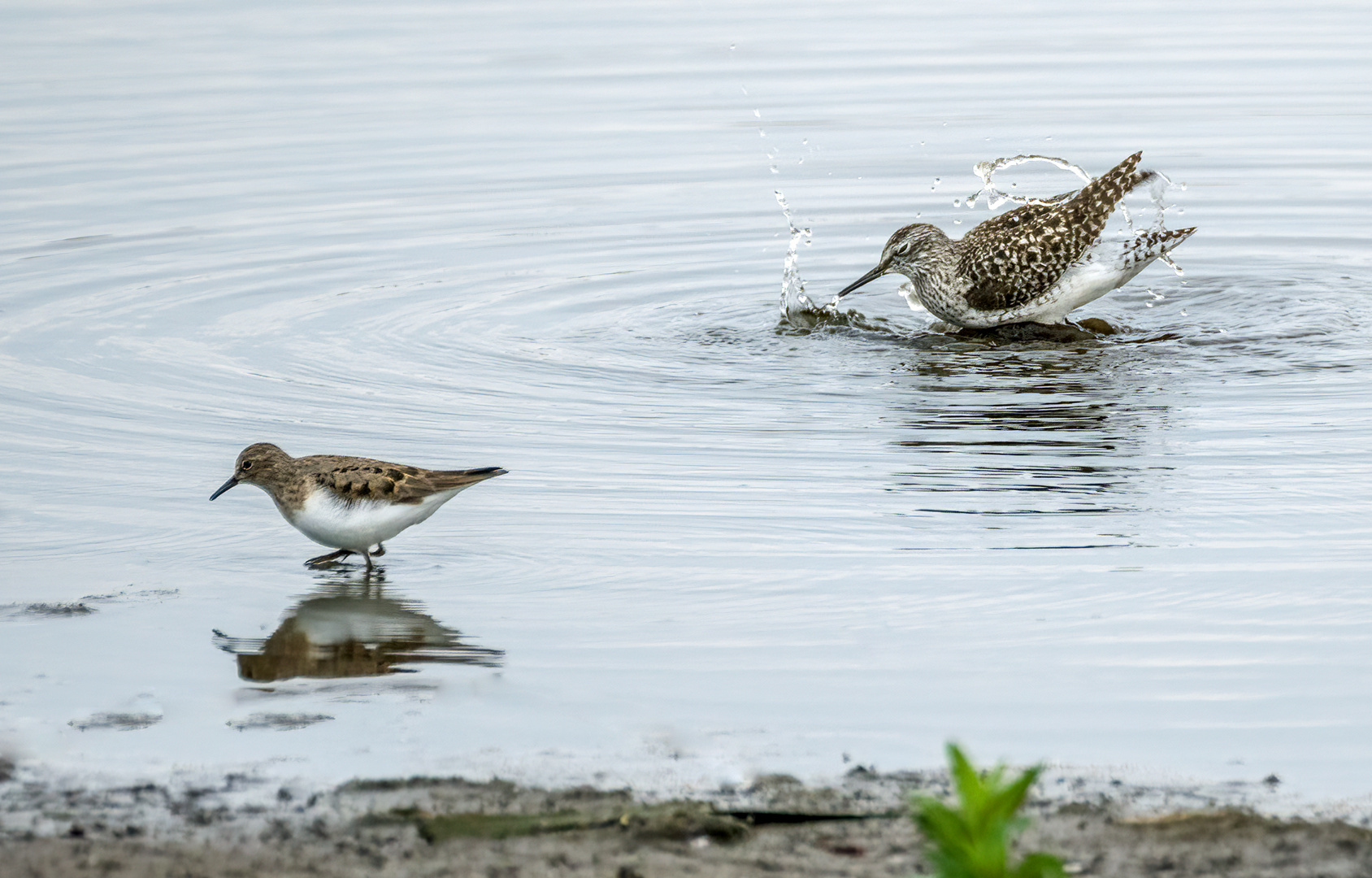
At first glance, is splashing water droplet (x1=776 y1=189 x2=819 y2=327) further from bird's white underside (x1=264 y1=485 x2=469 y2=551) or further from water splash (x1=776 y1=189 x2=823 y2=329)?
bird's white underside (x1=264 y1=485 x2=469 y2=551)

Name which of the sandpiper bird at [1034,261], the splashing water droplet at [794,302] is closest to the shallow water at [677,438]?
the splashing water droplet at [794,302]

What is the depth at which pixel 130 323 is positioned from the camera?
1293 cm

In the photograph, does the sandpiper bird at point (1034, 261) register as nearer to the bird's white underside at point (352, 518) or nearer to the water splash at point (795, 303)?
the water splash at point (795, 303)

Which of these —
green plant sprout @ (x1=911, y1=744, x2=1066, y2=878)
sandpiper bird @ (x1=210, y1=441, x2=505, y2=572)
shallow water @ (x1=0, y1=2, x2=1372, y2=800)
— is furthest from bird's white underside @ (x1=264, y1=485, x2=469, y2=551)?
green plant sprout @ (x1=911, y1=744, x2=1066, y2=878)

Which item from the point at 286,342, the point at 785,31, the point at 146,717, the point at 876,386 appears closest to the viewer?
the point at 146,717

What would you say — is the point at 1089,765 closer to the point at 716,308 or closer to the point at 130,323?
the point at 716,308

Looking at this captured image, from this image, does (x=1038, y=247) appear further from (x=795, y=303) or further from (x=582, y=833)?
(x=582, y=833)

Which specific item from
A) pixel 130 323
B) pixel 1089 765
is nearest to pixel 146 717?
pixel 1089 765

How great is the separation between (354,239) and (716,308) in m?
4.24

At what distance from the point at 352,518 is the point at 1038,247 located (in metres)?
6.57

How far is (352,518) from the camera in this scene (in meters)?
7.50

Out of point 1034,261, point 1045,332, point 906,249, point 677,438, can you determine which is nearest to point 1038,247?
point 1034,261

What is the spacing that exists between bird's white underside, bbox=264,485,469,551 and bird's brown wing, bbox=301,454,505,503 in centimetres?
3

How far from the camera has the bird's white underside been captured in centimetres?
→ 750
